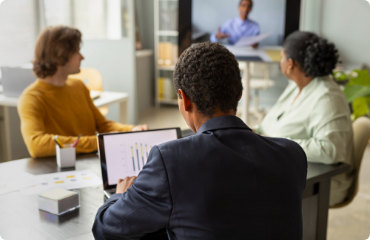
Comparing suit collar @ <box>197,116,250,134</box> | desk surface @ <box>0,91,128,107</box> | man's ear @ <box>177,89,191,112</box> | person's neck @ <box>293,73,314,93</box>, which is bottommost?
desk surface @ <box>0,91,128,107</box>

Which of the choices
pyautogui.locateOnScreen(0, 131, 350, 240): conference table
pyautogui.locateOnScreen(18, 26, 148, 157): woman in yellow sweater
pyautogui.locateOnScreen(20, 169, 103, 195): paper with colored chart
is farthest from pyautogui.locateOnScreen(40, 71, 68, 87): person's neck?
pyautogui.locateOnScreen(20, 169, 103, 195): paper with colored chart

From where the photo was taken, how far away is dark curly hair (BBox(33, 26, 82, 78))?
210 centimetres

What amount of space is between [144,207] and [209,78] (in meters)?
0.35

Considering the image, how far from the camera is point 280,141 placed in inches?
39.7

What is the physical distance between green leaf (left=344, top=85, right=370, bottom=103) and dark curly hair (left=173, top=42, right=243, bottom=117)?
1717mm

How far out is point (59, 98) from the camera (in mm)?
2092

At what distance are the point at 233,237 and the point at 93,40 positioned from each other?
12.3ft

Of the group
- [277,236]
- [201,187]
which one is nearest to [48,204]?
[201,187]

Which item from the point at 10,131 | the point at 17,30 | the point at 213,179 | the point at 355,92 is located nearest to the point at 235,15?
the point at 355,92

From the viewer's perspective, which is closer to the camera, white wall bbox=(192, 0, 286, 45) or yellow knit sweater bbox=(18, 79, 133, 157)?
yellow knit sweater bbox=(18, 79, 133, 157)

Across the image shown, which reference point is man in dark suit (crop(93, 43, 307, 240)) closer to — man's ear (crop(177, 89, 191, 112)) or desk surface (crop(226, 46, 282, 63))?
man's ear (crop(177, 89, 191, 112))

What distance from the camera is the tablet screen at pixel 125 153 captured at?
1.43 meters

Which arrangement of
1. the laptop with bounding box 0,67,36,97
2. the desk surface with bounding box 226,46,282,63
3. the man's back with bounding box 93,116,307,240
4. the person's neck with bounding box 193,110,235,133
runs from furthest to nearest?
the desk surface with bounding box 226,46,282,63 → the laptop with bounding box 0,67,36,97 → the person's neck with bounding box 193,110,235,133 → the man's back with bounding box 93,116,307,240

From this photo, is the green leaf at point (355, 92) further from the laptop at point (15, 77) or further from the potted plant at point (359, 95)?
the laptop at point (15, 77)
